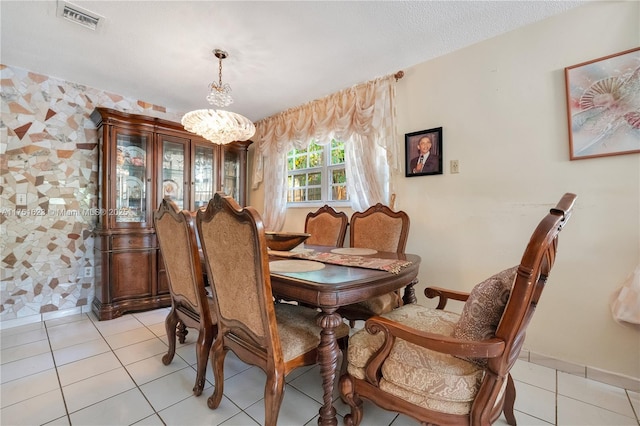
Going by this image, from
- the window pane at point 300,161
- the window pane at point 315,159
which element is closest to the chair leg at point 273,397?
the window pane at point 315,159

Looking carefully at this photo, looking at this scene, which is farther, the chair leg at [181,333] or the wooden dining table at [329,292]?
the chair leg at [181,333]

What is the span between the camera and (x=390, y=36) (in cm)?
207

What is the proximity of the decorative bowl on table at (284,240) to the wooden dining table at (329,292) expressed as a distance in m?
0.50

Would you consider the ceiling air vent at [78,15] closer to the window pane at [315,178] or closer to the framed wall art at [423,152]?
the window pane at [315,178]

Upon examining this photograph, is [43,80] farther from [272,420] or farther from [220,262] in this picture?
[272,420]

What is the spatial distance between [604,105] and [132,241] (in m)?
3.92

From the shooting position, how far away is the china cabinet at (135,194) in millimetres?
2740

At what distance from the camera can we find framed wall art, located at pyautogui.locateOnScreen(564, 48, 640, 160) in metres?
1.61

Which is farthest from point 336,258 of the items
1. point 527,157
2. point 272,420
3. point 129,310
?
point 129,310

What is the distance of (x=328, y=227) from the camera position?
278cm

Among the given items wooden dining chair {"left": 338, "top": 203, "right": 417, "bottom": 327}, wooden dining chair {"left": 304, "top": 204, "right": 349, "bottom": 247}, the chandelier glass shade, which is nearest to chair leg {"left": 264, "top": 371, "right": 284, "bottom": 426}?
wooden dining chair {"left": 338, "top": 203, "right": 417, "bottom": 327}

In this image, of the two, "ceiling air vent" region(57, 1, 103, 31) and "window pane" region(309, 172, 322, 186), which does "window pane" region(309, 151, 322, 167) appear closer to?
"window pane" region(309, 172, 322, 186)

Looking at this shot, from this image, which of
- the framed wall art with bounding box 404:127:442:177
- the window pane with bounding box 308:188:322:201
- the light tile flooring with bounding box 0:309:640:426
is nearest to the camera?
the light tile flooring with bounding box 0:309:640:426

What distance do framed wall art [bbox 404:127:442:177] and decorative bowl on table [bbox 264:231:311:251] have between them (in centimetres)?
123
